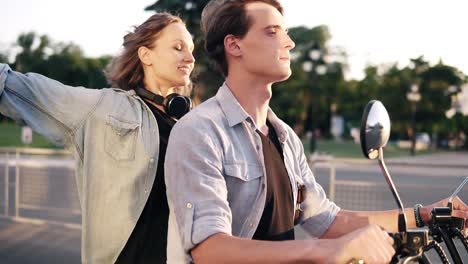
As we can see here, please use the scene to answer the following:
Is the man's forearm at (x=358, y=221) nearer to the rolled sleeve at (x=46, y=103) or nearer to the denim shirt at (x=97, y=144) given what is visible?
the denim shirt at (x=97, y=144)

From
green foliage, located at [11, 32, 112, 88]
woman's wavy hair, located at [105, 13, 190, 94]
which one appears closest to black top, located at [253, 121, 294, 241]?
woman's wavy hair, located at [105, 13, 190, 94]

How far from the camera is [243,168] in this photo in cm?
192

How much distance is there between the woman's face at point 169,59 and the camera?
320cm

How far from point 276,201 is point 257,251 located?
32cm

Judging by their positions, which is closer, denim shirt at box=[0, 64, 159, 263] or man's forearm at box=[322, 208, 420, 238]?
man's forearm at box=[322, 208, 420, 238]

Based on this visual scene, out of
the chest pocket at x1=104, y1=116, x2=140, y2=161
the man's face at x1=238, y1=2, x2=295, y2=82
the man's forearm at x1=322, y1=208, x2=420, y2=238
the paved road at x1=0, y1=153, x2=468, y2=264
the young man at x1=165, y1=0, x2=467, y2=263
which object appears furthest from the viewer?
the paved road at x1=0, y1=153, x2=468, y2=264

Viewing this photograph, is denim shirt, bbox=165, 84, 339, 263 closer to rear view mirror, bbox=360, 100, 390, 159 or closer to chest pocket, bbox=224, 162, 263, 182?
chest pocket, bbox=224, 162, 263, 182

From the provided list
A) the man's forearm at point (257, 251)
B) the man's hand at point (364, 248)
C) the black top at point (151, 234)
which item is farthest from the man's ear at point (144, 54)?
the man's hand at point (364, 248)

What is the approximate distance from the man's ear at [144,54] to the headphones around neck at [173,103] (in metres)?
0.18

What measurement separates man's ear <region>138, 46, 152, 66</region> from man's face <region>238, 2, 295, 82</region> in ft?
4.08

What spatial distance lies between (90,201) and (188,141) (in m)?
1.12

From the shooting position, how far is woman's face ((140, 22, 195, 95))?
10.5 ft

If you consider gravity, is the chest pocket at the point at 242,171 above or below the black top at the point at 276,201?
above

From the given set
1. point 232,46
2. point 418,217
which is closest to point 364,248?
point 232,46
